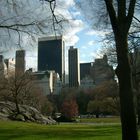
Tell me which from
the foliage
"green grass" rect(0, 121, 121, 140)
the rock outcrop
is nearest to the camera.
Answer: "green grass" rect(0, 121, 121, 140)

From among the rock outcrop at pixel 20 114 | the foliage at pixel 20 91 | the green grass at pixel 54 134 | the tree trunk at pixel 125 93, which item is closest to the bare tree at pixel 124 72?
the tree trunk at pixel 125 93

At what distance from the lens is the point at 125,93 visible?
1252 centimetres

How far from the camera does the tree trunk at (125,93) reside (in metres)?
12.3

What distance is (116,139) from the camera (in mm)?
20359

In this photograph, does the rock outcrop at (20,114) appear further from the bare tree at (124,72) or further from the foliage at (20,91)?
the bare tree at (124,72)

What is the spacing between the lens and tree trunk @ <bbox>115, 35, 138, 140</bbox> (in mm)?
12289

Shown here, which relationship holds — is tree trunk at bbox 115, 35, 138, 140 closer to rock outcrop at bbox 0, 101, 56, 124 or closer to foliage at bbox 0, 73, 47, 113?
rock outcrop at bbox 0, 101, 56, 124

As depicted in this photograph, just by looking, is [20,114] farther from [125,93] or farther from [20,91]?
[125,93]

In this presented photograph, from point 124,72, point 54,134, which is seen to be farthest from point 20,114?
point 124,72

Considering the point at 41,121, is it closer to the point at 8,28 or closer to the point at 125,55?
the point at 8,28

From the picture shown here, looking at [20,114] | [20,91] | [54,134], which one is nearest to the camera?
A: [54,134]

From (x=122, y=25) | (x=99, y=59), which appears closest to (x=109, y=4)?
(x=122, y=25)

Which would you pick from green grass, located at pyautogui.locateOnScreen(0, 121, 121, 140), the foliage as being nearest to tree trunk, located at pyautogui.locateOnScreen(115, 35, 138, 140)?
green grass, located at pyautogui.locateOnScreen(0, 121, 121, 140)

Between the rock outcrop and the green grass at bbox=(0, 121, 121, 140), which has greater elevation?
the green grass at bbox=(0, 121, 121, 140)
